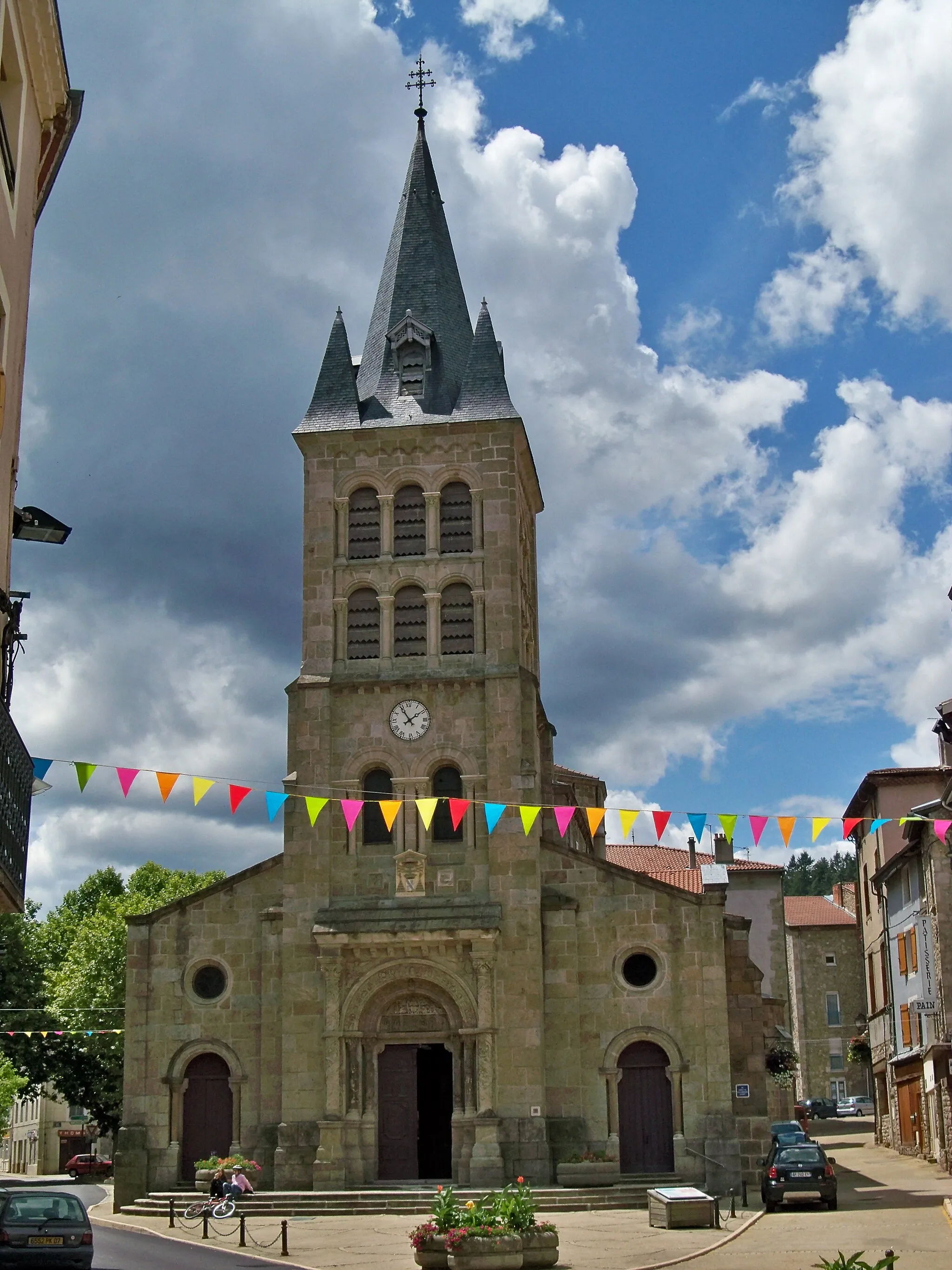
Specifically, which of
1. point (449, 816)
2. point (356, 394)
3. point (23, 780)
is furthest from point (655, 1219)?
point (356, 394)

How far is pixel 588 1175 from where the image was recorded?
101 feet

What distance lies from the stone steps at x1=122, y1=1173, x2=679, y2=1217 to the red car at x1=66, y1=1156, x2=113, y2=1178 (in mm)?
23243

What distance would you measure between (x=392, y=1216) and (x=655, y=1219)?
5889 mm

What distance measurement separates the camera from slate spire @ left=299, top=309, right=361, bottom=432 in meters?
37.1

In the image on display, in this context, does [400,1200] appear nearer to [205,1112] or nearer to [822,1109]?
[205,1112]

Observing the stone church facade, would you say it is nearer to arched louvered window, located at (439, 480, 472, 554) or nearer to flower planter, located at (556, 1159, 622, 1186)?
arched louvered window, located at (439, 480, 472, 554)

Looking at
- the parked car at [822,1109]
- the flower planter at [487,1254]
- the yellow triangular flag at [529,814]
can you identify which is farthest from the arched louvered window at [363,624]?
the parked car at [822,1109]

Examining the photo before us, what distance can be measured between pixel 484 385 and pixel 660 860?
3702 centimetres

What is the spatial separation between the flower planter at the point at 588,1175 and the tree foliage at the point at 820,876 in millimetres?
106001

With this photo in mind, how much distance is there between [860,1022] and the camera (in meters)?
55.1

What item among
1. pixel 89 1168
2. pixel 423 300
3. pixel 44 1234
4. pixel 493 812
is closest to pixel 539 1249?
pixel 44 1234

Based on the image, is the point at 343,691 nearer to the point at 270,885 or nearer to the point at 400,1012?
the point at 270,885

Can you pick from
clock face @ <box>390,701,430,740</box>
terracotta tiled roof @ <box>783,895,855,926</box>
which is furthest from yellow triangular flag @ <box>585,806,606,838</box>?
terracotta tiled roof @ <box>783,895,855,926</box>

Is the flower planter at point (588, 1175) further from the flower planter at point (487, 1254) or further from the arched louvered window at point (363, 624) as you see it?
the arched louvered window at point (363, 624)
